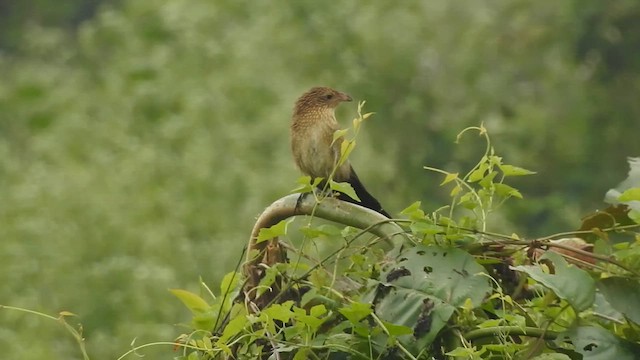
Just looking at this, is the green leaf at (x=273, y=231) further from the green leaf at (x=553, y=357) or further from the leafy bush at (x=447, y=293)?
the green leaf at (x=553, y=357)

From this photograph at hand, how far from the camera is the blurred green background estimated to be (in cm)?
1069

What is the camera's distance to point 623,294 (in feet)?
4.73

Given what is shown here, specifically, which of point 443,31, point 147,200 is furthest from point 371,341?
point 443,31

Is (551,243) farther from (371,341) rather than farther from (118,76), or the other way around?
(118,76)

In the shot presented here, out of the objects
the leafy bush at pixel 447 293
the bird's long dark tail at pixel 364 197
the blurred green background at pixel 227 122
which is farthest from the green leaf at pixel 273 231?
the blurred green background at pixel 227 122

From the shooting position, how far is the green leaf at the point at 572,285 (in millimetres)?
1394

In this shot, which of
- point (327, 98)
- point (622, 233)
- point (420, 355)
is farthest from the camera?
point (327, 98)

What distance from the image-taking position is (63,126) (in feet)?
49.2

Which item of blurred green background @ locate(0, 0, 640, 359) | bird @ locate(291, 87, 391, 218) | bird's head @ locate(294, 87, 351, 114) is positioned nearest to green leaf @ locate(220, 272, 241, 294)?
bird @ locate(291, 87, 391, 218)

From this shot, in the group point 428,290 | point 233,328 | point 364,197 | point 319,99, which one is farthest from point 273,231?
point 319,99

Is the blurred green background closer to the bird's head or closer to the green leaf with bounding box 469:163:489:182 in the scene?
the bird's head

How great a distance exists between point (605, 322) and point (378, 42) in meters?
14.1

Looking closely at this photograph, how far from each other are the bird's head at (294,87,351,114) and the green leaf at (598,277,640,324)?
1999 mm

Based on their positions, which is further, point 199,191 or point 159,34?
point 159,34
